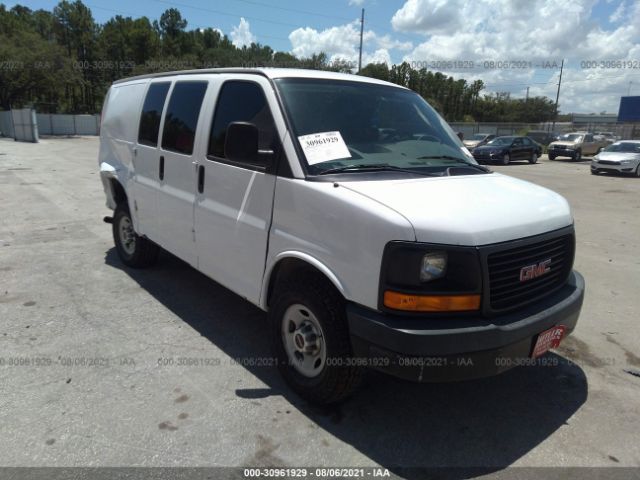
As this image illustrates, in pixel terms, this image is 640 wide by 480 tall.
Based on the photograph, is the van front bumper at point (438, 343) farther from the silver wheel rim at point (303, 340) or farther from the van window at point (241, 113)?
the van window at point (241, 113)

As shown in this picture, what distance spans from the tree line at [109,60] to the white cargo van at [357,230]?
3210 cm

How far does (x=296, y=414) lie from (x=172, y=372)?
1.07 meters

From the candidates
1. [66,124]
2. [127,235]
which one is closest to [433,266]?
[127,235]

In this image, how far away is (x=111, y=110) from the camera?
5871mm

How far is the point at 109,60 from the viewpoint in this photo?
62438 millimetres

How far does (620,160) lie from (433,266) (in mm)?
21878

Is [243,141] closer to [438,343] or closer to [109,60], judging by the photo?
[438,343]

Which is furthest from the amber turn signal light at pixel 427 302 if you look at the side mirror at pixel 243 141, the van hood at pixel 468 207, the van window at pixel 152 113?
the van window at pixel 152 113

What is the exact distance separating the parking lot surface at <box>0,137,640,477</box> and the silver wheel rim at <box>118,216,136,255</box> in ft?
1.56

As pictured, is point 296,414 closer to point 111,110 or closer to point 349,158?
point 349,158

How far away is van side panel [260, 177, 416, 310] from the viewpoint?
2.52m

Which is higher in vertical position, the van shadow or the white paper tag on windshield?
the white paper tag on windshield

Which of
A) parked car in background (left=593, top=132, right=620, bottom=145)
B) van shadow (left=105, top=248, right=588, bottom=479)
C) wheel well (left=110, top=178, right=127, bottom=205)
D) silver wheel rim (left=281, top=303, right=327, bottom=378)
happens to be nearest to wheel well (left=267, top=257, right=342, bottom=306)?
silver wheel rim (left=281, top=303, right=327, bottom=378)

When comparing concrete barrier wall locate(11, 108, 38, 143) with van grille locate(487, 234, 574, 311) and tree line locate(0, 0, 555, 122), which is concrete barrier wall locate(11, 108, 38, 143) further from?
van grille locate(487, 234, 574, 311)
